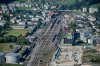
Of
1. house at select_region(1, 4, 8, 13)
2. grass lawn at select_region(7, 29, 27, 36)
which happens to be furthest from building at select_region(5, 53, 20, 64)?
house at select_region(1, 4, 8, 13)

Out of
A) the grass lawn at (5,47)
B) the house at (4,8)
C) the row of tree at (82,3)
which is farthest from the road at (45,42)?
the house at (4,8)

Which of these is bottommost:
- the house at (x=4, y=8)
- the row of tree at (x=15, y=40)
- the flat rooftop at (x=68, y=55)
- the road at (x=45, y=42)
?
the flat rooftop at (x=68, y=55)

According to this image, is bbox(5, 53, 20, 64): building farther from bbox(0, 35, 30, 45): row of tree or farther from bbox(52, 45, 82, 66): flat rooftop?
bbox(0, 35, 30, 45): row of tree

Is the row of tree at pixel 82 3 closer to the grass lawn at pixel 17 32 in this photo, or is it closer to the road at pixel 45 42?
the road at pixel 45 42

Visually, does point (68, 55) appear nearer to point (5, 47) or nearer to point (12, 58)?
point (12, 58)

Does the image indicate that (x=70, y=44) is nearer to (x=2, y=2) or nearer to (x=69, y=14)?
(x=69, y=14)

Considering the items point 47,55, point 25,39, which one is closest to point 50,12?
point 25,39

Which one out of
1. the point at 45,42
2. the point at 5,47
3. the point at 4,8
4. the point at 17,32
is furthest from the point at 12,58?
the point at 4,8
